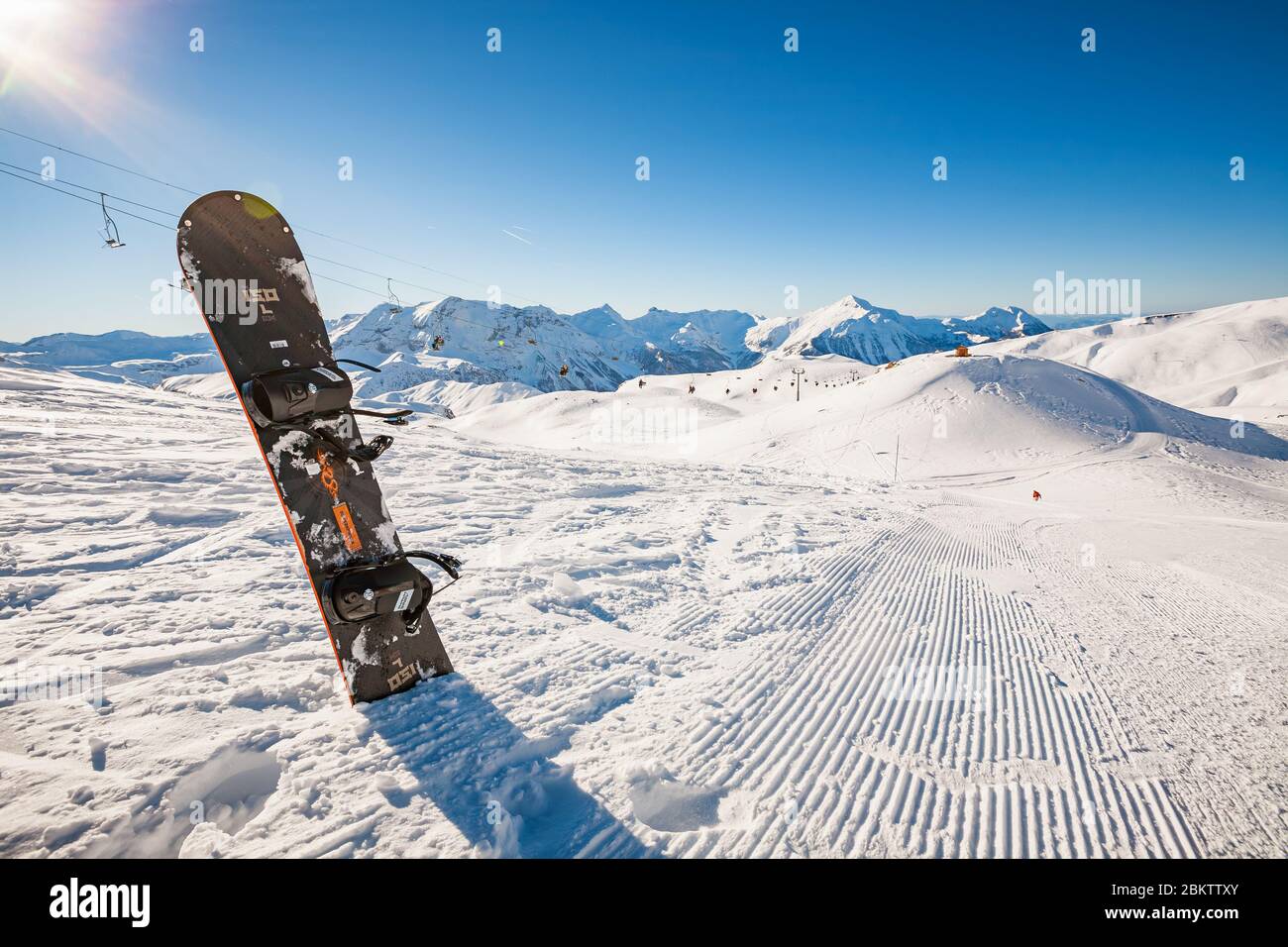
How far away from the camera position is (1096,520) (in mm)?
16734

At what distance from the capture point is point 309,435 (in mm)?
4145

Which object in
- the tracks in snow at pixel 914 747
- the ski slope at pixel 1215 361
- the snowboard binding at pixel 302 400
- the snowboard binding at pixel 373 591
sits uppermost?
the ski slope at pixel 1215 361

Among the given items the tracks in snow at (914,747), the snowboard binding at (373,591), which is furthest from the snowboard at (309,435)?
the tracks in snow at (914,747)

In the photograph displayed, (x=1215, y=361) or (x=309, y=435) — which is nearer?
(x=309, y=435)

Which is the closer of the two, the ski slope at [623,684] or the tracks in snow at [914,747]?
the ski slope at [623,684]

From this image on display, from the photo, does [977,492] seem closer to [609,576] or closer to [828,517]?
[828,517]

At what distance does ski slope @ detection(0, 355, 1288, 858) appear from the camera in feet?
10.8

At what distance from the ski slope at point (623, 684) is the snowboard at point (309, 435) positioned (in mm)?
519

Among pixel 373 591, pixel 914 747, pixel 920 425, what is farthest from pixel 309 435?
pixel 920 425

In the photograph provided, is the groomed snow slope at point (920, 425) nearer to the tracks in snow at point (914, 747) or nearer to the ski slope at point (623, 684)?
the ski slope at point (623, 684)

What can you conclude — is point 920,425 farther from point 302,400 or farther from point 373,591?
point 302,400

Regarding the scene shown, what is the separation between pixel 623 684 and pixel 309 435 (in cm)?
363

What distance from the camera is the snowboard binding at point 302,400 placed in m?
3.78
